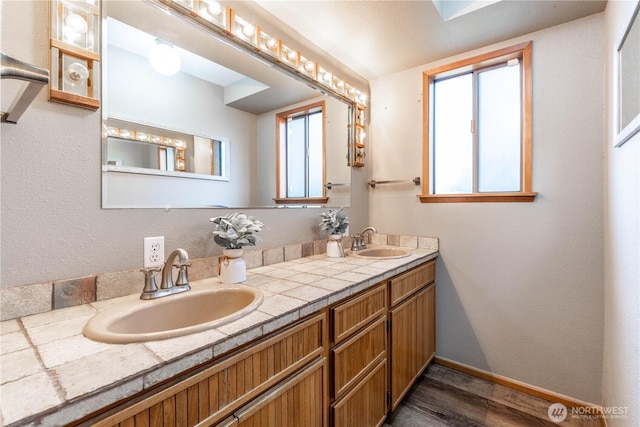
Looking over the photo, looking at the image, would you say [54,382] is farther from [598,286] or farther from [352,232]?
[598,286]

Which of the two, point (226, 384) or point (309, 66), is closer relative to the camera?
point (226, 384)

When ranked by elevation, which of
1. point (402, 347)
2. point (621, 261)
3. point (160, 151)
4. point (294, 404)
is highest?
point (160, 151)

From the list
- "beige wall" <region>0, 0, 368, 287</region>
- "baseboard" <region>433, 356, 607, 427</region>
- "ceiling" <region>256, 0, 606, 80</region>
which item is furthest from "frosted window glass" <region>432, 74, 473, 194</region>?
"beige wall" <region>0, 0, 368, 287</region>

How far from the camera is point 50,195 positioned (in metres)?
0.92

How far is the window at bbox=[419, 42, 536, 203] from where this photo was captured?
186 centimetres

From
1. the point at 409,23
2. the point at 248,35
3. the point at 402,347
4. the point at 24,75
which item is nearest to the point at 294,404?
the point at 402,347

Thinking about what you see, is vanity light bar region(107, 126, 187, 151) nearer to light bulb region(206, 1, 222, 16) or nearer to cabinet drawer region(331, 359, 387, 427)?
light bulb region(206, 1, 222, 16)

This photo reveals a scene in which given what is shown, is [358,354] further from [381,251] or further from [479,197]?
[479,197]

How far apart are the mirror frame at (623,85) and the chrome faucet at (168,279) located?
5.28 feet

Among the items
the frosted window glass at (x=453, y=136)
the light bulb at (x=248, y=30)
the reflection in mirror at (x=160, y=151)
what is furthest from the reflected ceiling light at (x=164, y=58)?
the frosted window glass at (x=453, y=136)

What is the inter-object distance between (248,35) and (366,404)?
74.9 inches

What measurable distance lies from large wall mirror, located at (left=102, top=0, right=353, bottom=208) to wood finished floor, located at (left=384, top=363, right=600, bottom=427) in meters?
1.48

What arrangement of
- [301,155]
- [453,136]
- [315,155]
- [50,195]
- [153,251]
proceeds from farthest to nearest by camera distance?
[453,136], [315,155], [301,155], [153,251], [50,195]

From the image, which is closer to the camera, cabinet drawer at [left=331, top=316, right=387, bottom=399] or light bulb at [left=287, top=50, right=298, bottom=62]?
cabinet drawer at [left=331, top=316, right=387, bottom=399]
